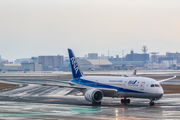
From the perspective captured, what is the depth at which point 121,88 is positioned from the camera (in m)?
42.8

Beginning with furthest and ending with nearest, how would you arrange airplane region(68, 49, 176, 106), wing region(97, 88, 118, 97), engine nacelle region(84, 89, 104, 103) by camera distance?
wing region(97, 88, 118, 97) < engine nacelle region(84, 89, 104, 103) < airplane region(68, 49, 176, 106)

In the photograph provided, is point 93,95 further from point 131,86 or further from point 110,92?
point 131,86

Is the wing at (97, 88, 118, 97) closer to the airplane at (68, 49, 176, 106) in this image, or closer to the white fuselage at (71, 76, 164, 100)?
the airplane at (68, 49, 176, 106)

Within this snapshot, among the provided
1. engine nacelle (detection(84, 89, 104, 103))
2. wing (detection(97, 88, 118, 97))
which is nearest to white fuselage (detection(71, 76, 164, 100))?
wing (detection(97, 88, 118, 97))

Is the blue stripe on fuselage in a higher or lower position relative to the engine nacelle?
higher

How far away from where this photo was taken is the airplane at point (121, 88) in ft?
133

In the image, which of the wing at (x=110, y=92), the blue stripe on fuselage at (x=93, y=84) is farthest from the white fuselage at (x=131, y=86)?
the wing at (x=110, y=92)


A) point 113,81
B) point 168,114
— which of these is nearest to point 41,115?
point 168,114

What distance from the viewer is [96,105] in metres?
41.1

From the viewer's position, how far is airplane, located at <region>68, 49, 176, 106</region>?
40531mm

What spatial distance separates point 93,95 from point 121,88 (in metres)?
3.91

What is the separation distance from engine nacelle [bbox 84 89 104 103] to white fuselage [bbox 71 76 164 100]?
2.09 metres

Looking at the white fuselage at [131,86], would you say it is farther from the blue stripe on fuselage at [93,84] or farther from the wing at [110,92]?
the wing at [110,92]

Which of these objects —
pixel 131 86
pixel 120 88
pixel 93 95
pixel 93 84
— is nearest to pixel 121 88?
pixel 120 88
